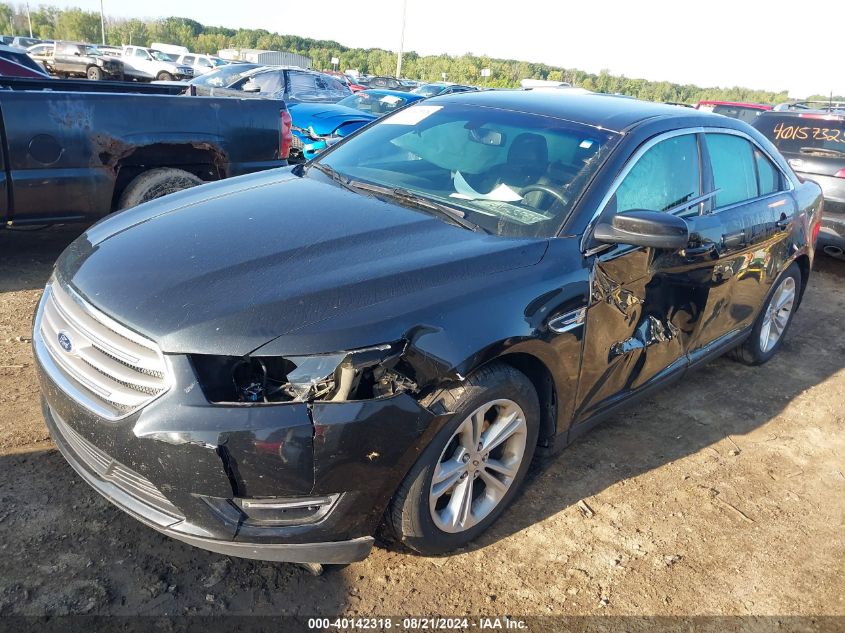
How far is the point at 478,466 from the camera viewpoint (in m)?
2.72

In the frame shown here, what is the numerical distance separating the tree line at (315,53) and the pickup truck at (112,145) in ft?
195

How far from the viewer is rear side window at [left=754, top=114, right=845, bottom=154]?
752 centimetres

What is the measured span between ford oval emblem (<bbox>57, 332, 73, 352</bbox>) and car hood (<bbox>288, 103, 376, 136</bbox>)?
792 centimetres

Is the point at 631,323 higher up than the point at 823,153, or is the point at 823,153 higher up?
the point at 823,153

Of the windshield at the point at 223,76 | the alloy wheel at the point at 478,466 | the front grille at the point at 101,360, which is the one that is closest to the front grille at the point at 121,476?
the front grille at the point at 101,360

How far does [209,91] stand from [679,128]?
664cm

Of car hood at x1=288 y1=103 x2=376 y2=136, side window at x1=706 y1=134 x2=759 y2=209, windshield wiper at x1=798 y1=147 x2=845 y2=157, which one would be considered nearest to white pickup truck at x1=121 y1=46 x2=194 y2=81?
car hood at x1=288 y1=103 x2=376 y2=136

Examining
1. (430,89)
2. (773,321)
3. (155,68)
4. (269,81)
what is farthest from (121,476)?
(155,68)

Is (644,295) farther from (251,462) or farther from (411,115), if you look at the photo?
(251,462)

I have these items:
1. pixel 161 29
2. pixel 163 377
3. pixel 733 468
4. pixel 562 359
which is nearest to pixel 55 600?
pixel 163 377

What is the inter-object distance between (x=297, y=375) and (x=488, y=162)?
5.51ft

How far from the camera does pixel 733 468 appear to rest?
3648 mm

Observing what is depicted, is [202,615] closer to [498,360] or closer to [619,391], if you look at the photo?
[498,360]

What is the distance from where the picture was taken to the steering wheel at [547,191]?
3.05m
